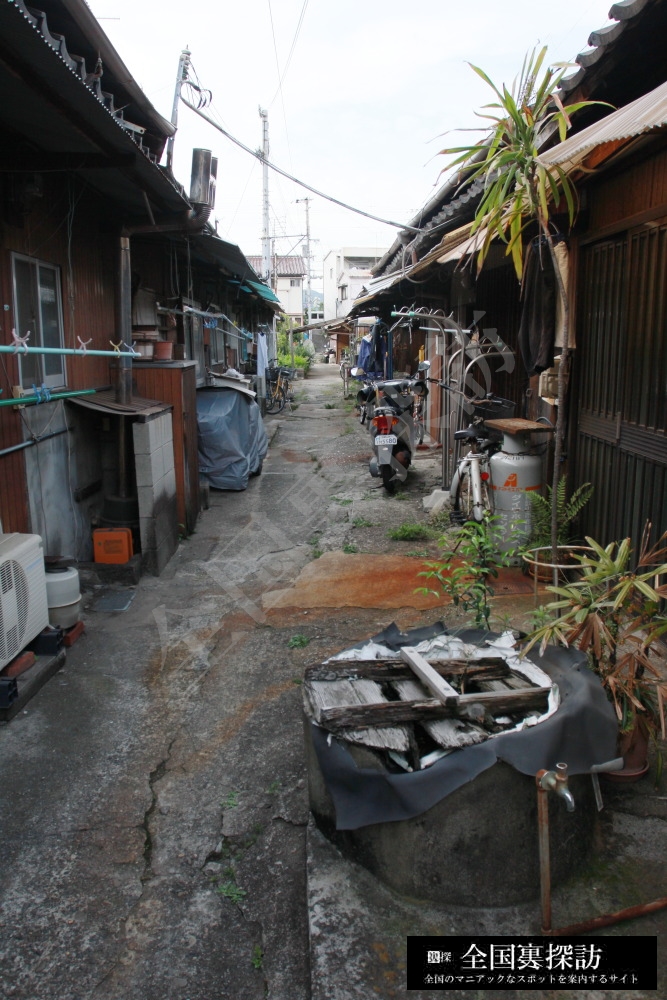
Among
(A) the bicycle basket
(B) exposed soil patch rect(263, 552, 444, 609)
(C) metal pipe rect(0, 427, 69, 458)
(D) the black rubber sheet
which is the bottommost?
(B) exposed soil patch rect(263, 552, 444, 609)

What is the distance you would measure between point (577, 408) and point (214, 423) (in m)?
6.94

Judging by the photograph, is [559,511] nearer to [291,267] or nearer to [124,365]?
[124,365]

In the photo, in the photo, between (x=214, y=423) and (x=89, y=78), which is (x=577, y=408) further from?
(x=214, y=423)

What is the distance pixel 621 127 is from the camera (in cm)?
322

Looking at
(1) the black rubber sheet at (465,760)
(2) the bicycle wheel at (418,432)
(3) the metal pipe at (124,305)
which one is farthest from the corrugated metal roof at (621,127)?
(2) the bicycle wheel at (418,432)

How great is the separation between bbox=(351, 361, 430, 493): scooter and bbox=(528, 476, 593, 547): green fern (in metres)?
4.05

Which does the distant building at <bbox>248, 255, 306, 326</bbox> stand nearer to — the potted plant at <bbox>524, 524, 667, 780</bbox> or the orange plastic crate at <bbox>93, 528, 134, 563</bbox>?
the orange plastic crate at <bbox>93, 528, 134, 563</bbox>

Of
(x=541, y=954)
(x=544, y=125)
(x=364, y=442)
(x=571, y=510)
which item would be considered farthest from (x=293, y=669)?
(x=364, y=442)

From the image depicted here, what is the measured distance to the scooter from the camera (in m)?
10.7

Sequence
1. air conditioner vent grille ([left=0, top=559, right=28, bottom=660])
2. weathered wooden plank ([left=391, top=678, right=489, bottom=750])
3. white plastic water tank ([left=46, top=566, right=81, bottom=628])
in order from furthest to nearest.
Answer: white plastic water tank ([left=46, top=566, right=81, bottom=628]) < air conditioner vent grille ([left=0, top=559, right=28, bottom=660]) < weathered wooden plank ([left=391, top=678, right=489, bottom=750])

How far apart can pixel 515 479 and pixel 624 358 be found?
1782mm

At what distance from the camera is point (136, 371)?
9.08m

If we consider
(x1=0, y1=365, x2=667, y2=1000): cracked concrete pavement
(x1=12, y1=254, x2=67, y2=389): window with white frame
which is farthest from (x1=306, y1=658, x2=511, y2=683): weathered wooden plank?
(x1=12, y1=254, x2=67, y2=389): window with white frame

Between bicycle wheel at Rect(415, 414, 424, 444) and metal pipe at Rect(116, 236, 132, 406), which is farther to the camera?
bicycle wheel at Rect(415, 414, 424, 444)
